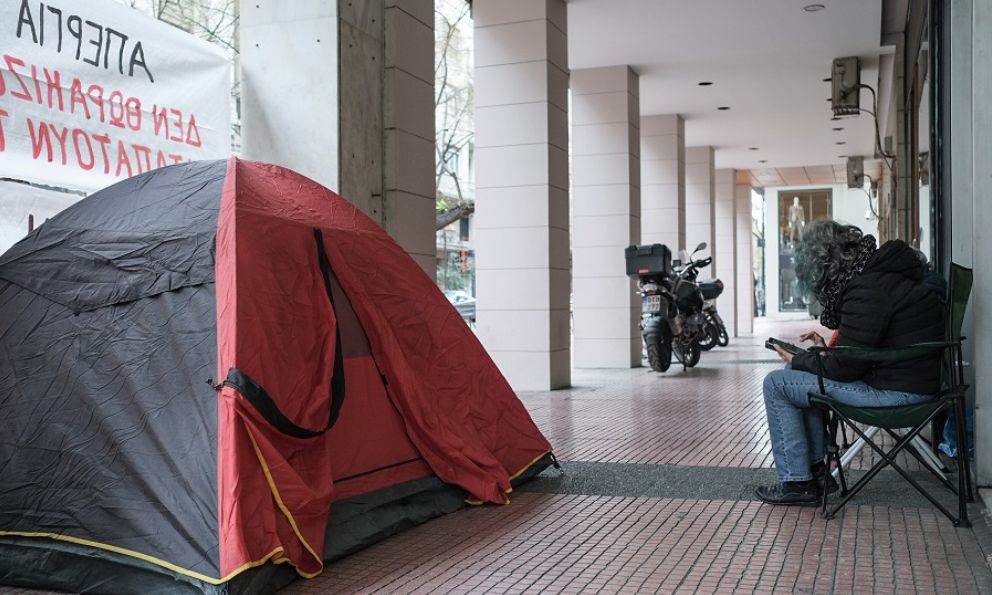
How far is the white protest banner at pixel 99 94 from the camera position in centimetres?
409

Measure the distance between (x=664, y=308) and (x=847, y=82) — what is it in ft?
13.8

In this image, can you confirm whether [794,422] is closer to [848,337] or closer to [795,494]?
[795,494]

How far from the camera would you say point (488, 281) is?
987cm

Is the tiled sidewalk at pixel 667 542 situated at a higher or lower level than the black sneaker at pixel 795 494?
lower

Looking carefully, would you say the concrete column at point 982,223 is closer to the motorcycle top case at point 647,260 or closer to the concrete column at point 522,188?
the concrete column at point 522,188

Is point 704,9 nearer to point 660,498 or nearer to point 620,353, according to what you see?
point 620,353

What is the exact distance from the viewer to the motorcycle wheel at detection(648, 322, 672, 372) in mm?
→ 10836

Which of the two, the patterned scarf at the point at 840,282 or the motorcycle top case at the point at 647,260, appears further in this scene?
the motorcycle top case at the point at 647,260

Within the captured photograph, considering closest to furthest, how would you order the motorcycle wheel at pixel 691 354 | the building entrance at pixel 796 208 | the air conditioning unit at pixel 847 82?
the motorcycle wheel at pixel 691 354 → the air conditioning unit at pixel 847 82 → the building entrance at pixel 796 208

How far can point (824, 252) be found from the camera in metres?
4.19

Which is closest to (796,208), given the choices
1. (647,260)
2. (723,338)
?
(723,338)

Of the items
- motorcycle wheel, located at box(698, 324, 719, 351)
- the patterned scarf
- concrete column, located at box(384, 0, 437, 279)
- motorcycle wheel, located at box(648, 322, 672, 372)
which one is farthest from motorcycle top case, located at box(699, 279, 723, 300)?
the patterned scarf

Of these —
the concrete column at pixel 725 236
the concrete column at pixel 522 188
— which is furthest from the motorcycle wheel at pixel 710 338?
the concrete column at pixel 725 236

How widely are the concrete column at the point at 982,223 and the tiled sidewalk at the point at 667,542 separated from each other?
0.38 m
